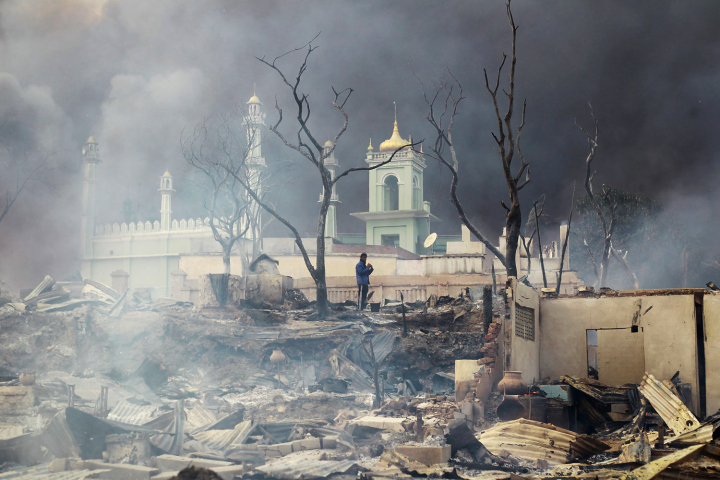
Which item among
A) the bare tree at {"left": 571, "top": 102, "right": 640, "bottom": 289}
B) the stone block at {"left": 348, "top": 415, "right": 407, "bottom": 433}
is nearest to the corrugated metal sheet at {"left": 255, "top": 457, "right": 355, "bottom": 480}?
the stone block at {"left": 348, "top": 415, "right": 407, "bottom": 433}

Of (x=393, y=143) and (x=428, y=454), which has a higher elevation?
(x=393, y=143)

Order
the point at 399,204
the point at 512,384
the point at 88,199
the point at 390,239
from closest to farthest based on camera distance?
1. the point at 512,384
2. the point at 88,199
3. the point at 399,204
4. the point at 390,239

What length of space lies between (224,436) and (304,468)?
245 centimetres

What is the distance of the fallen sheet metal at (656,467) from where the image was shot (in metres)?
7.71

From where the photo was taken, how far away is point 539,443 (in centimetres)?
1056

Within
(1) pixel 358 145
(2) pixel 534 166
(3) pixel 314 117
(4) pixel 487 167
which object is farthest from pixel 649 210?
(3) pixel 314 117

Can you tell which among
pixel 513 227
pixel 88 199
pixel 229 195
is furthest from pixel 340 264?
pixel 88 199

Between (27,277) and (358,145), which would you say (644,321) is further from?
(358,145)

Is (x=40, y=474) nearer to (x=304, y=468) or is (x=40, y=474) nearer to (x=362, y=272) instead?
(x=304, y=468)

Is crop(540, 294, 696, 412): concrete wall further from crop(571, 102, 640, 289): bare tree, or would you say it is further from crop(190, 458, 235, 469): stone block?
crop(571, 102, 640, 289): bare tree

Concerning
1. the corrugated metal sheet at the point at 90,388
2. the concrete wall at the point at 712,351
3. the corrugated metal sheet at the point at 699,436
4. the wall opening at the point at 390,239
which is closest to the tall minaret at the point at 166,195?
the wall opening at the point at 390,239

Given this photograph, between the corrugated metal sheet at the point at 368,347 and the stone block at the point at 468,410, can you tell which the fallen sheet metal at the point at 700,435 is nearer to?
the stone block at the point at 468,410

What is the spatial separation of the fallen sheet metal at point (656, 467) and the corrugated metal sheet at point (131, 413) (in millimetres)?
8087

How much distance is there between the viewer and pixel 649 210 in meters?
40.5
